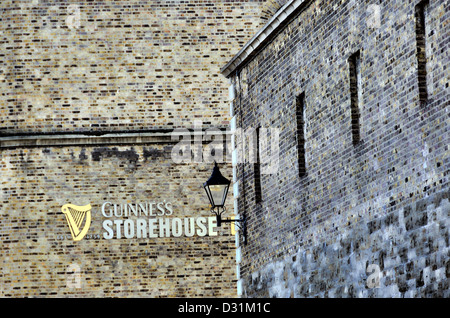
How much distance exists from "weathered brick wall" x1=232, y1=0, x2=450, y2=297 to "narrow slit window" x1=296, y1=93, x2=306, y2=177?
Result: 3.5 inches

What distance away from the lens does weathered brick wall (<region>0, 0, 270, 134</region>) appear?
24.7 m

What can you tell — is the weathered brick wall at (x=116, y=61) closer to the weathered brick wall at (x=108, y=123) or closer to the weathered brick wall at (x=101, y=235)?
the weathered brick wall at (x=108, y=123)

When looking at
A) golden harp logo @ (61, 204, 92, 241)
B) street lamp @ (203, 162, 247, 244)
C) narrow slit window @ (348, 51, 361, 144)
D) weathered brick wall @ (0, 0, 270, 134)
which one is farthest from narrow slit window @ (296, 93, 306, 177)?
golden harp logo @ (61, 204, 92, 241)

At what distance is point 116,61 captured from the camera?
24.8m

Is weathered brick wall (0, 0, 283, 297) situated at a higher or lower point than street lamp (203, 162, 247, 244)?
higher

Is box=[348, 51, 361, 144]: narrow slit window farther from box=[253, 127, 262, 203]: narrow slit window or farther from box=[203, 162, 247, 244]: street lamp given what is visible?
box=[253, 127, 262, 203]: narrow slit window

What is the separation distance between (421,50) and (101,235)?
12.1 meters

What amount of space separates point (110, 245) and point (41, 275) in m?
1.47

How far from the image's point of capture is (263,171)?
63.0 ft

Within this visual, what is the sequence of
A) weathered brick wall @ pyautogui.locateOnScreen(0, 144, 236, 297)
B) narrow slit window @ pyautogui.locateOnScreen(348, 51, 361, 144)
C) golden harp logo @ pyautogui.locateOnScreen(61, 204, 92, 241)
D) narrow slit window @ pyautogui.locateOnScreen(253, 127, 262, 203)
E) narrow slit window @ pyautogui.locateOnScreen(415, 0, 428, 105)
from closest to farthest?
narrow slit window @ pyautogui.locateOnScreen(415, 0, 428, 105), narrow slit window @ pyautogui.locateOnScreen(348, 51, 361, 144), narrow slit window @ pyautogui.locateOnScreen(253, 127, 262, 203), weathered brick wall @ pyautogui.locateOnScreen(0, 144, 236, 297), golden harp logo @ pyautogui.locateOnScreen(61, 204, 92, 241)

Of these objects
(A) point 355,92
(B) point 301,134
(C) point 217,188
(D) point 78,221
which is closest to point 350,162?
(A) point 355,92

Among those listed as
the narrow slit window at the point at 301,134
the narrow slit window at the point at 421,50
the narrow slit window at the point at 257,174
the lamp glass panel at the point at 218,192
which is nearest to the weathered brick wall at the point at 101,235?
the narrow slit window at the point at 257,174
